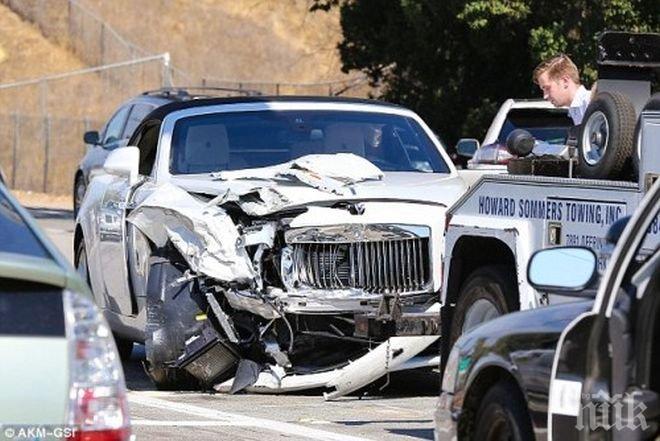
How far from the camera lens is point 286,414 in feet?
35.6

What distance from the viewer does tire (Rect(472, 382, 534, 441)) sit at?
238 inches

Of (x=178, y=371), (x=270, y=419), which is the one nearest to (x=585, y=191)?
(x=270, y=419)

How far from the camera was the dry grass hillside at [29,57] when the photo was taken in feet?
200

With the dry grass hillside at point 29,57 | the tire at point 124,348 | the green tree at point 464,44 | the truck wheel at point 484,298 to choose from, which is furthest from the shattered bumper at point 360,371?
the dry grass hillside at point 29,57

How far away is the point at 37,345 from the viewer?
4.57 metres

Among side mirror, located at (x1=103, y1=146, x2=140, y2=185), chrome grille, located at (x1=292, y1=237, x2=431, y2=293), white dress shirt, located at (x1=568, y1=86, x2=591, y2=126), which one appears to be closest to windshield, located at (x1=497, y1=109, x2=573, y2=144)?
side mirror, located at (x1=103, y1=146, x2=140, y2=185)

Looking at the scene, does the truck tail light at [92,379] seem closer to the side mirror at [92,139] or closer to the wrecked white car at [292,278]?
the wrecked white car at [292,278]

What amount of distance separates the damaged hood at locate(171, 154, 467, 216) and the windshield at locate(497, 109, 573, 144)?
555cm

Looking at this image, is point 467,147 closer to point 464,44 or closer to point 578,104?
point 578,104

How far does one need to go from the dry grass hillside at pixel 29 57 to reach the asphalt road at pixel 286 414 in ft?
161

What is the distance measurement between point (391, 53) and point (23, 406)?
1009 inches

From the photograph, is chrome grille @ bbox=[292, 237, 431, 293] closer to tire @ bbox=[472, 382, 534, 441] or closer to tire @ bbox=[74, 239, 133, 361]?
tire @ bbox=[74, 239, 133, 361]

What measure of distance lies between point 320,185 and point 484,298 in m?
2.10

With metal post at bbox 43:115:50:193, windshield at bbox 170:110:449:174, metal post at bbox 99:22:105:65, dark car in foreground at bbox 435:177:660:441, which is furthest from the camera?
metal post at bbox 99:22:105:65
